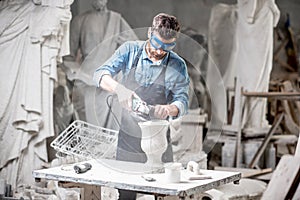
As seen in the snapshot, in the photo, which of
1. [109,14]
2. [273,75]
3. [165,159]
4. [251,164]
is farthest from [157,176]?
[273,75]

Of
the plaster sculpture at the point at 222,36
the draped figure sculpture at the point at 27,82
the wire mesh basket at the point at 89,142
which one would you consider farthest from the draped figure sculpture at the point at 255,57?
the wire mesh basket at the point at 89,142

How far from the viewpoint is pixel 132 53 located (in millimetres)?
5820

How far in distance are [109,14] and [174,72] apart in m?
3.17

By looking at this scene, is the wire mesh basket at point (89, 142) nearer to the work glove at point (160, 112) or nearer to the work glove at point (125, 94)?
the work glove at point (125, 94)

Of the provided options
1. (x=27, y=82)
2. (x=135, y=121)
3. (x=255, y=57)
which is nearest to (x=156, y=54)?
(x=135, y=121)

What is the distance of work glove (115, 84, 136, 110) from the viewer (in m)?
5.79

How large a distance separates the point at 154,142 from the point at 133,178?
32 cm

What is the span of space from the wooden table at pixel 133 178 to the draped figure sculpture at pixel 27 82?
1.84m

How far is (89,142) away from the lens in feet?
20.4

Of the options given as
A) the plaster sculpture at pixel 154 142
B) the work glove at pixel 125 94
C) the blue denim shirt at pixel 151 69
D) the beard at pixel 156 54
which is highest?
the beard at pixel 156 54

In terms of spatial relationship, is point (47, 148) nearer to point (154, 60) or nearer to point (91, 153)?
point (91, 153)

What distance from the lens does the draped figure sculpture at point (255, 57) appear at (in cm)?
870

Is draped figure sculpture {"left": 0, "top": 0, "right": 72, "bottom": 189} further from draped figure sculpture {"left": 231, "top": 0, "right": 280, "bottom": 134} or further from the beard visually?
draped figure sculpture {"left": 231, "top": 0, "right": 280, "bottom": 134}

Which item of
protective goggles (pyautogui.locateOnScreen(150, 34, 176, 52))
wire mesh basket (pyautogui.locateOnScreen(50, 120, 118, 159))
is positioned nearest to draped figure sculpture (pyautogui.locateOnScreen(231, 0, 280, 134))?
wire mesh basket (pyautogui.locateOnScreen(50, 120, 118, 159))
